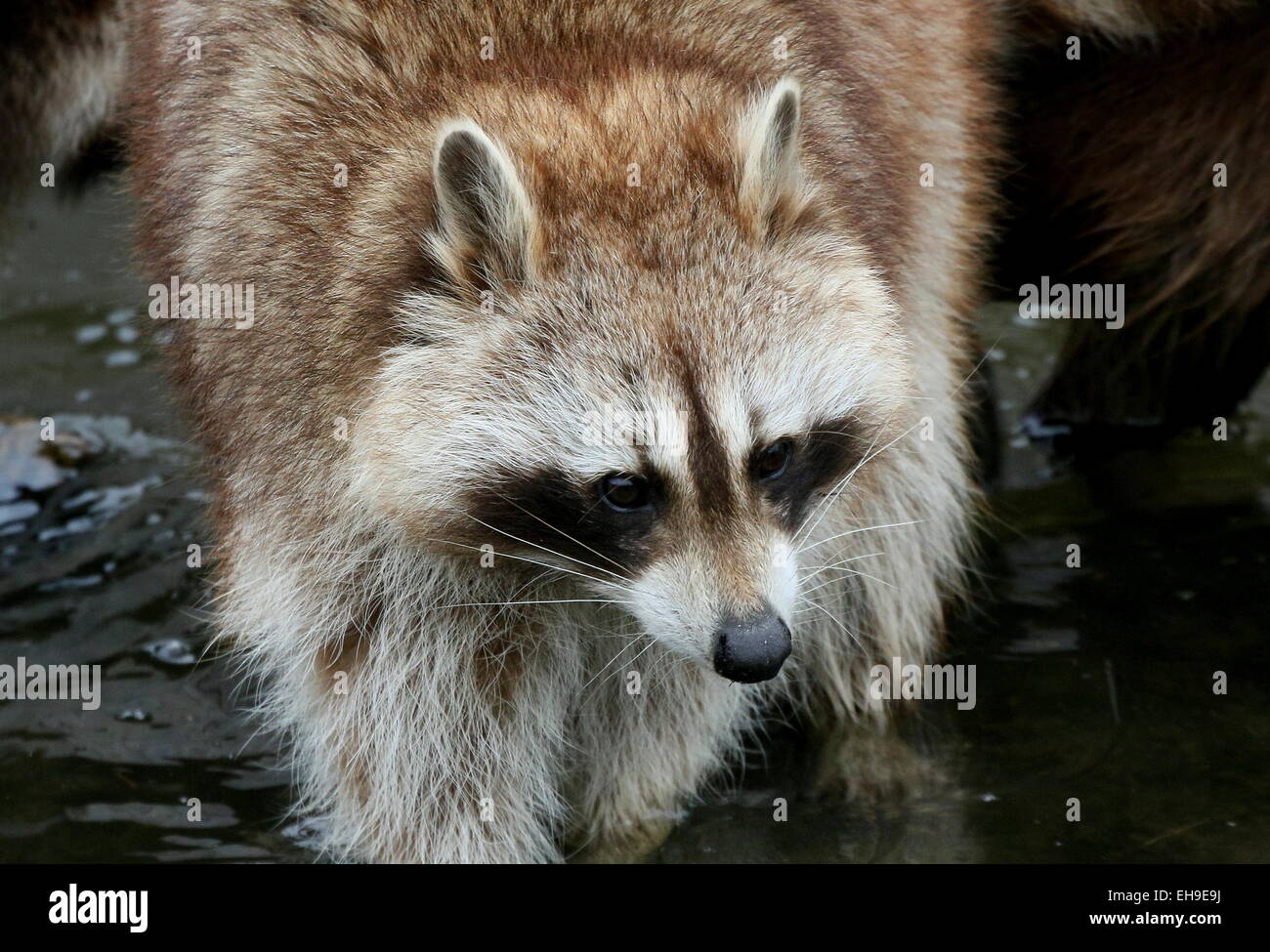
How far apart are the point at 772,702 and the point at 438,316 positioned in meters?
1.85

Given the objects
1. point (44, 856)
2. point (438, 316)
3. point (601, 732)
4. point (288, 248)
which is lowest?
point (44, 856)

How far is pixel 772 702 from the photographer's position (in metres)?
4.71

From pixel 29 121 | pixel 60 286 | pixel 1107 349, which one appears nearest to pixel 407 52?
pixel 29 121

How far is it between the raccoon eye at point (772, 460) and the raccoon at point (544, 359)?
0.03ft

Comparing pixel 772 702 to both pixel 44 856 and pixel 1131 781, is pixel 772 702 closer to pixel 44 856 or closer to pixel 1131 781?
pixel 1131 781

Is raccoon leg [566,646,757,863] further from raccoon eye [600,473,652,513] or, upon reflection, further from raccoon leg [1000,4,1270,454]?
raccoon leg [1000,4,1270,454]

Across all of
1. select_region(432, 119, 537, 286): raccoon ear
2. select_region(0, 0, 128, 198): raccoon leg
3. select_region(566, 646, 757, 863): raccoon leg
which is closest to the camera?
select_region(432, 119, 537, 286): raccoon ear

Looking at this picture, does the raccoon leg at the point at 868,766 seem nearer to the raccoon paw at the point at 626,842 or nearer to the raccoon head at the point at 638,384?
the raccoon paw at the point at 626,842

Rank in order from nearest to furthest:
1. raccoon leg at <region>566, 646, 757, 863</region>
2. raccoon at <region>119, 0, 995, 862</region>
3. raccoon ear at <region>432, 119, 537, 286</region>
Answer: raccoon ear at <region>432, 119, 537, 286</region> → raccoon at <region>119, 0, 995, 862</region> → raccoon leg at <region>566, 646, 757, 863</region>

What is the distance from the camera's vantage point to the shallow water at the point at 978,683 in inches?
170

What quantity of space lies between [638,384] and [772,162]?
577mm

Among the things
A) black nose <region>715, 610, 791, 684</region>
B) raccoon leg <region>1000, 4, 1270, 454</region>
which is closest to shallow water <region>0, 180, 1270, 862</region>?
raccoon leg <region>1000, 4, 1270, 454</region>

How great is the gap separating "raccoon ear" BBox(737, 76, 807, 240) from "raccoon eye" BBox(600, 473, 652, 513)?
610mm

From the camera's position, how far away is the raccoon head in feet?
10.6
